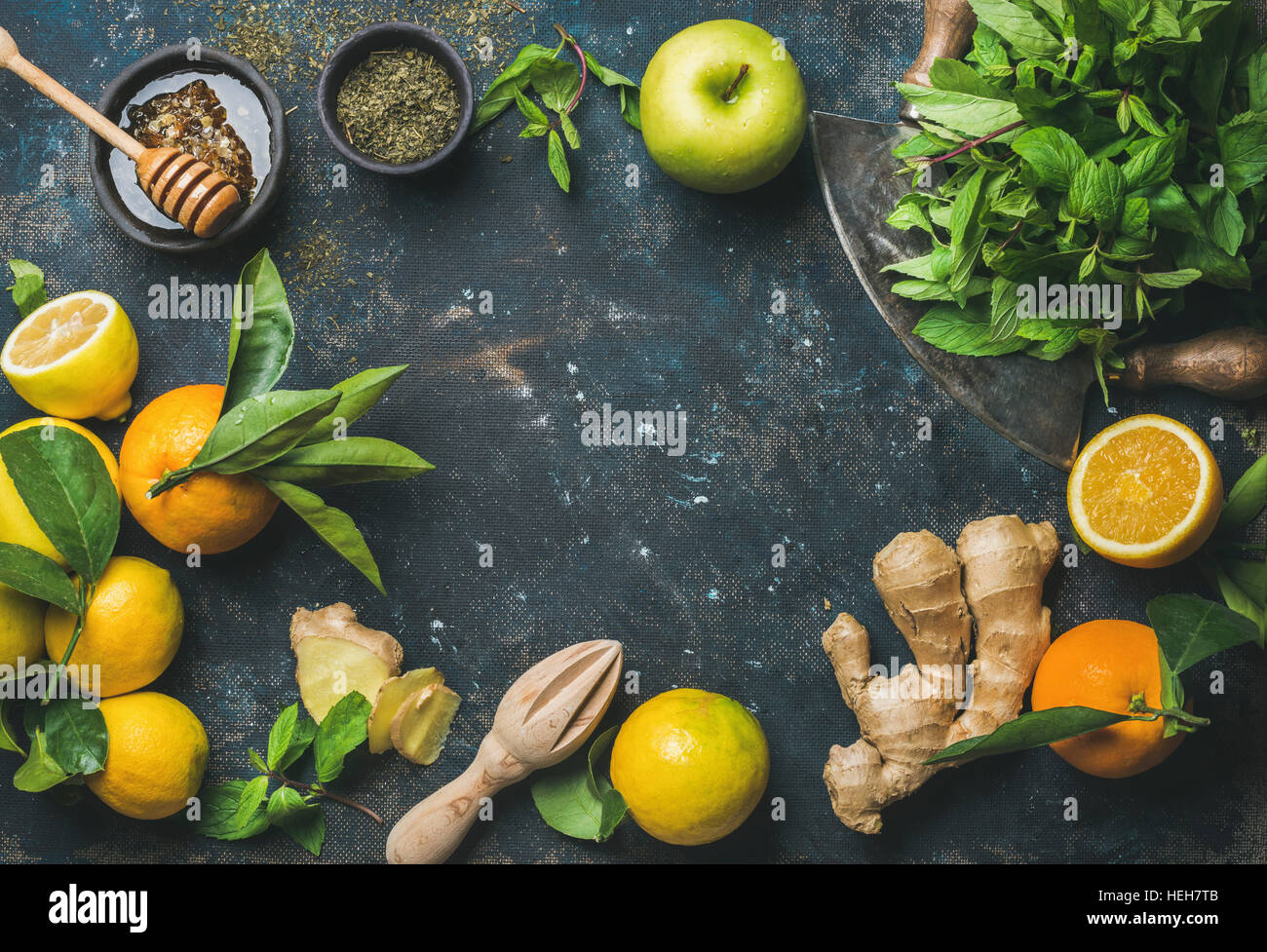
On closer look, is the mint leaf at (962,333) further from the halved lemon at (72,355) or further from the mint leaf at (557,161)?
the halved lemon at (72,355)

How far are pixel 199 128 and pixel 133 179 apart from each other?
11cm

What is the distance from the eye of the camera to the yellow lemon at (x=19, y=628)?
3.33 ft

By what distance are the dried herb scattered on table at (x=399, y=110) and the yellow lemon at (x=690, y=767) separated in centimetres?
74

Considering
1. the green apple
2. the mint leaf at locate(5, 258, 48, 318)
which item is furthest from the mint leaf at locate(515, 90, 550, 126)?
the mint leaf at locate(5, 258, 48, 318)

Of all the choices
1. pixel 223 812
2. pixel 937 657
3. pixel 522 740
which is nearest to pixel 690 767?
pixel 522 740

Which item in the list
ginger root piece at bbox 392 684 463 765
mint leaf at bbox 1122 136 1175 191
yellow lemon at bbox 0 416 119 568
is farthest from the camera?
ginger root piece at bbox 392 684 463 765

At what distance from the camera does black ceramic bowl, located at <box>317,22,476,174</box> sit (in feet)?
3.52

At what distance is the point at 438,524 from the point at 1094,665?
2.60 feet

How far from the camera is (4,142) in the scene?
116 centimetres

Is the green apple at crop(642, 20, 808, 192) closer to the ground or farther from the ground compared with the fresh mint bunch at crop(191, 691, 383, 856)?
farther from the ground

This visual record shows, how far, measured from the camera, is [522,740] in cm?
106

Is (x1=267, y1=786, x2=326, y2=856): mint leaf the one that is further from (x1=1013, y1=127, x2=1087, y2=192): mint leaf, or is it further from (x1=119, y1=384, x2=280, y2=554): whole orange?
(x1=1013, y1=127, x2=1087, y2=192): mint leaf

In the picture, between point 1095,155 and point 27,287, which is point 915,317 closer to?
point 1095,155

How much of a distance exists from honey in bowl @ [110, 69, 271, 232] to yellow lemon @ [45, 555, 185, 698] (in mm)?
427
